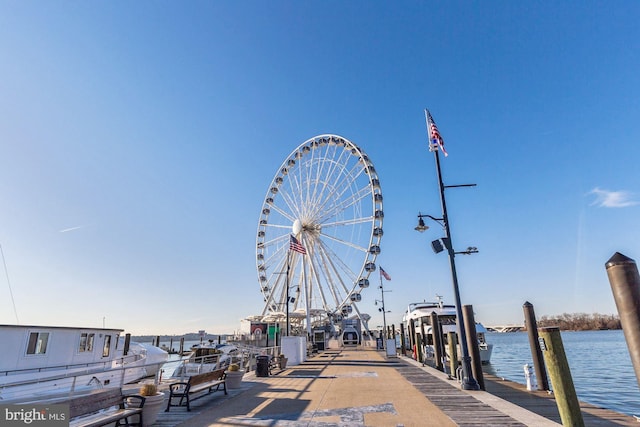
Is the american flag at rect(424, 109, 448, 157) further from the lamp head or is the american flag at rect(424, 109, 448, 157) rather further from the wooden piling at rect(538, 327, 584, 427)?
the wooden piling at rect(538, 327, 584, 427)

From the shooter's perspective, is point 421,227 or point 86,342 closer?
point 421,227

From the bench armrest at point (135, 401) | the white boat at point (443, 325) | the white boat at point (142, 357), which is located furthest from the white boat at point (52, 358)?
the white boat at point (443, 325)

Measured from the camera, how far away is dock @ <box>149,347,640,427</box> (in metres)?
7.41

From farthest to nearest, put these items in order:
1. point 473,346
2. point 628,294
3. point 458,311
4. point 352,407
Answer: point 473,346
point 458,311
point 352,407
point 628,294

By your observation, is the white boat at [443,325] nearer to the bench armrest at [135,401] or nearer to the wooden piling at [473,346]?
the wooden piling at [473,346]

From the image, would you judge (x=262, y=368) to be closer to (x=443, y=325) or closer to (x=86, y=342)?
(x=86, y=342)

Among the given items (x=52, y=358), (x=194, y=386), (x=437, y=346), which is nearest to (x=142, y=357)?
(x=52, y=358)

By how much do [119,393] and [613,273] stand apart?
8461 millimetres

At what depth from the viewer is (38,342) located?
631 inches

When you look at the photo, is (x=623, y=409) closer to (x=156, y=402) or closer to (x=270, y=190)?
(x=156, y=402)

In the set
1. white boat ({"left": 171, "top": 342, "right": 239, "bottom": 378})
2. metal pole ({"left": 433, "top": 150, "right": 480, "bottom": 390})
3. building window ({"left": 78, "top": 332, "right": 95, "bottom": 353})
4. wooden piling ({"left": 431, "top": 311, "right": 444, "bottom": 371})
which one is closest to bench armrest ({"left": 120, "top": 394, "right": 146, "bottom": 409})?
white boat ({"left": 171, "top": 342, "right": 239, "bottom": 378})

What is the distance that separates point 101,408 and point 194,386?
10.5ft

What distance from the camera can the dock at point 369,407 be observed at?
7.41 m

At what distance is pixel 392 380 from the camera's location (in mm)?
13508
